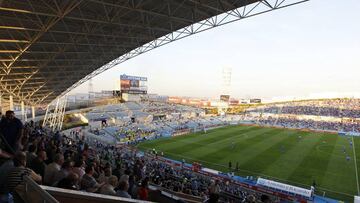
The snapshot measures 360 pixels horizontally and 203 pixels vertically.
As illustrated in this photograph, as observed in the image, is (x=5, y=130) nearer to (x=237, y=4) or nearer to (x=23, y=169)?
(x=23, y=169)

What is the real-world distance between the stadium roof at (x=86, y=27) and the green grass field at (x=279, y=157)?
1338 cm

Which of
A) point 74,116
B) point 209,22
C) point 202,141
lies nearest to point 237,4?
point 209,22

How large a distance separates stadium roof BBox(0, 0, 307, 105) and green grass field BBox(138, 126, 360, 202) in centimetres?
1338

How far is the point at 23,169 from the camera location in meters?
3.51

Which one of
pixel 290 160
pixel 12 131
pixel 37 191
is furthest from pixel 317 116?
pixel 37 191

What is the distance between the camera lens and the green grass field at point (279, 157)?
72.9 ft

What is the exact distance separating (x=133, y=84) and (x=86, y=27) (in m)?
55.1

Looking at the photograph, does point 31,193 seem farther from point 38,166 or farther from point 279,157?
point 279,157

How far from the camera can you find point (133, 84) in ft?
239

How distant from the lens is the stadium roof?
14.6 m

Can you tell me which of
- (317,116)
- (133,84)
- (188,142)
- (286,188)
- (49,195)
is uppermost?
(133,84)

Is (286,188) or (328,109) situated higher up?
(328,109)

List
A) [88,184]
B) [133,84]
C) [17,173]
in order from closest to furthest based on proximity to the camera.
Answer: [17,173], [88,184], [133,84]

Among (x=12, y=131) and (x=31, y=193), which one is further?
(x=12, y=131)
